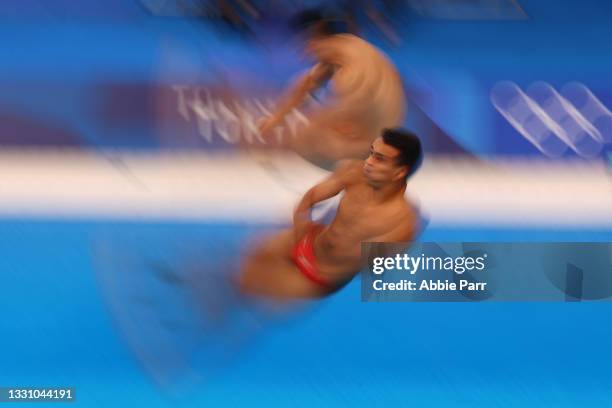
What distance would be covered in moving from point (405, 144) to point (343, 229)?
34 cm

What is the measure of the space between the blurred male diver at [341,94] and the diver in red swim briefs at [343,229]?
5 cm

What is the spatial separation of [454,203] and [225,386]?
3.16ft

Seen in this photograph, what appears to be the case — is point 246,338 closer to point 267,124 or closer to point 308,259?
point 308,259

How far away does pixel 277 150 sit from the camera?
259cm

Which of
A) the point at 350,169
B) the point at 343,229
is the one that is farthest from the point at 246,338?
the point at 350,169

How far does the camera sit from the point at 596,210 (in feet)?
8.48

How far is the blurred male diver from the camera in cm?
256

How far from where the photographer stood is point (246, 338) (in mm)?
2617

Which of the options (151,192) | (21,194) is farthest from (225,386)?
(21,194)

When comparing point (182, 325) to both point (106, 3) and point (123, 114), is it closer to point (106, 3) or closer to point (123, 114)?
point (123, 114)

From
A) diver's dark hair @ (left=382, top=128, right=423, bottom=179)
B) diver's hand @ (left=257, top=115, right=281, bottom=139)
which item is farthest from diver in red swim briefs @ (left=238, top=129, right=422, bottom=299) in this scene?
diver's hand @ (left=257, top=115, right=281, bottom=139)

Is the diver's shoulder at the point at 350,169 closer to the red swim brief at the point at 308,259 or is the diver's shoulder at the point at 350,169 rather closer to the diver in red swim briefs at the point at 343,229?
the diver in red swim briefs at the point at 343,229

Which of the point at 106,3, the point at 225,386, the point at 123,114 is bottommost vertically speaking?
the point at 225,386

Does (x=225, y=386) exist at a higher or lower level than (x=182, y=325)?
lower
